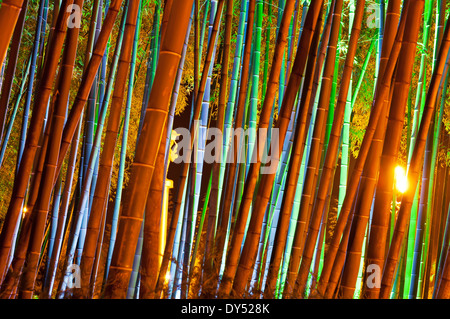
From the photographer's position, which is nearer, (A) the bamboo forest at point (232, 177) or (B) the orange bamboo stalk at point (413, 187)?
(A) the bamboo forest at point (232, 177)

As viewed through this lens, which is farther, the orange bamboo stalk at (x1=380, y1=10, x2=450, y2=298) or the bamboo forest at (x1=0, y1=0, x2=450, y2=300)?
the orange bamboo stalk at (x1=380, y1=10, x2=450, y2=298)

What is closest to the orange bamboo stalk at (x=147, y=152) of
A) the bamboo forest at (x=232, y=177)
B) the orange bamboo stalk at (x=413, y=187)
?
the bamboo forest at (x=232, y=177)

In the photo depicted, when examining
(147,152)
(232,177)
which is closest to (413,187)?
(232,177)

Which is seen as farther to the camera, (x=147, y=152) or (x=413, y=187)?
(x=413, y=187)

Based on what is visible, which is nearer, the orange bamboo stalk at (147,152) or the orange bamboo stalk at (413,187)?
the orange bamboo stalk at (147,152)

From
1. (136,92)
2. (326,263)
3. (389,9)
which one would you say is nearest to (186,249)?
(326,263)

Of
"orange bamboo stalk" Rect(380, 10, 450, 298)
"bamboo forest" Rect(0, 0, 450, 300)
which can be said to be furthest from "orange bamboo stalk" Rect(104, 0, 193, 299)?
"orange bamboo stalk" Rect(380, 10, 450, 298)

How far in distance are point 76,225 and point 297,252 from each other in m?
1.17

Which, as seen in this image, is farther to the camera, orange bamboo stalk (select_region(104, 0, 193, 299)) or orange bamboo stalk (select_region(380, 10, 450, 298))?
orange bamboo stalk (select_region(380, 10, 450, 298))

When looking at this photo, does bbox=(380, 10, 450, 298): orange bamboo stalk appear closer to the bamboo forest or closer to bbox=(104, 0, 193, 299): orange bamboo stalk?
the bamboo forest

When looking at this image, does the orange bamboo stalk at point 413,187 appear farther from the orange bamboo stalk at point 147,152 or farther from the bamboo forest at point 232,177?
the orange bamboo stalk at point 147,152

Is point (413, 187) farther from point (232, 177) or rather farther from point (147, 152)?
point (147, 152)

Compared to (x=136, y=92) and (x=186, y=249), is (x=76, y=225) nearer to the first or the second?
(x=186, y=249)
